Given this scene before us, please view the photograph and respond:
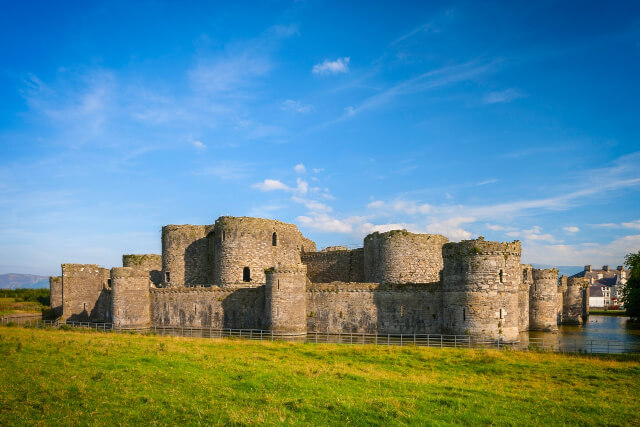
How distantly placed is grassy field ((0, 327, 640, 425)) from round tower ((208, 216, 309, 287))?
557 inches

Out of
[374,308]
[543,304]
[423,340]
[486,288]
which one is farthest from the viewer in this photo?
[543,304]

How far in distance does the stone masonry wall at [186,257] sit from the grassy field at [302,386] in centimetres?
1769

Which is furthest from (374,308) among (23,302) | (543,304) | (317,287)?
(23,302)

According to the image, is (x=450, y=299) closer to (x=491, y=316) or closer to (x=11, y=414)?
(x=491, y=316)

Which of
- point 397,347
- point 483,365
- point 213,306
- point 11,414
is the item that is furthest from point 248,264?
point 11,414

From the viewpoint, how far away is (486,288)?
86.2 feet

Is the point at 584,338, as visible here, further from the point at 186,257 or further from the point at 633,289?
the point at 186,257

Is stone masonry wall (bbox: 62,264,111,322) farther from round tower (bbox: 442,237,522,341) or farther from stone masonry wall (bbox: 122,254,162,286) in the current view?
round tower (bbox: 442,237,522,341)

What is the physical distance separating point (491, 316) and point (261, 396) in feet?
54.1

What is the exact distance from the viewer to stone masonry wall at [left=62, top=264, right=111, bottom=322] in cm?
3972

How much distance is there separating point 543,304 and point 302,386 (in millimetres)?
27539

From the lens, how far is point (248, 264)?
38.2 m

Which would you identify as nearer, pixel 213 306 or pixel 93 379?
pixel 93 379

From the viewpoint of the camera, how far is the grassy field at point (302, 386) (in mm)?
12445
